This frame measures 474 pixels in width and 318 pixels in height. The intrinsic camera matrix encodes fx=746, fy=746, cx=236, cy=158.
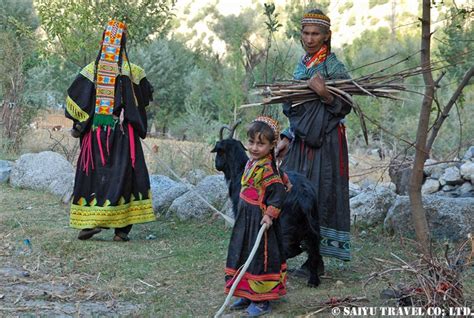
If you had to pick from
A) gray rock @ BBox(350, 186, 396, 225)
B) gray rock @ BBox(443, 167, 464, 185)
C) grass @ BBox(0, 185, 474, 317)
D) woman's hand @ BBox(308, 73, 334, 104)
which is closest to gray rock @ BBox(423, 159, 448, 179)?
gray rock @ BBox(443, 167, 464, 185)

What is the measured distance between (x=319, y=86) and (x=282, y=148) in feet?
2.06

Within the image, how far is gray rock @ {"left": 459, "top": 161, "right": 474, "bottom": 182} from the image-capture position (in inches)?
404

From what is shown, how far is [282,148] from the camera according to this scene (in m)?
5.97

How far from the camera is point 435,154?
15727 mm

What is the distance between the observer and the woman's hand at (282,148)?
19.6 feet

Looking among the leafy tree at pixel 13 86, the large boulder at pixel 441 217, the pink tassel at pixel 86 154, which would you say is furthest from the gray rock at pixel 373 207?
the leafy tree at pixel 13 86

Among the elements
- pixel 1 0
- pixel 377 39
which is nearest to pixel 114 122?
pixel 1 0

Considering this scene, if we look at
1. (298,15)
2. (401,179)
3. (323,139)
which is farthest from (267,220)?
(298,15)

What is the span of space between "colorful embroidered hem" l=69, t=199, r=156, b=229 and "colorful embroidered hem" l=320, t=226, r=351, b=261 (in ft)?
8.12

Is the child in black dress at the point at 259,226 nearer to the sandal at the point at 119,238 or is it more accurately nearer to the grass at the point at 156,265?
the grass at the point at 156,265

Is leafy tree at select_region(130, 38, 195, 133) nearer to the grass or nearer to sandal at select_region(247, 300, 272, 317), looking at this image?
the grass

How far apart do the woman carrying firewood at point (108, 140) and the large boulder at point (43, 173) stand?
334cm

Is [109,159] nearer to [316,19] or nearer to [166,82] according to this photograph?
[316,19]

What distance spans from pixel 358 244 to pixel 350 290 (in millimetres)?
2036
